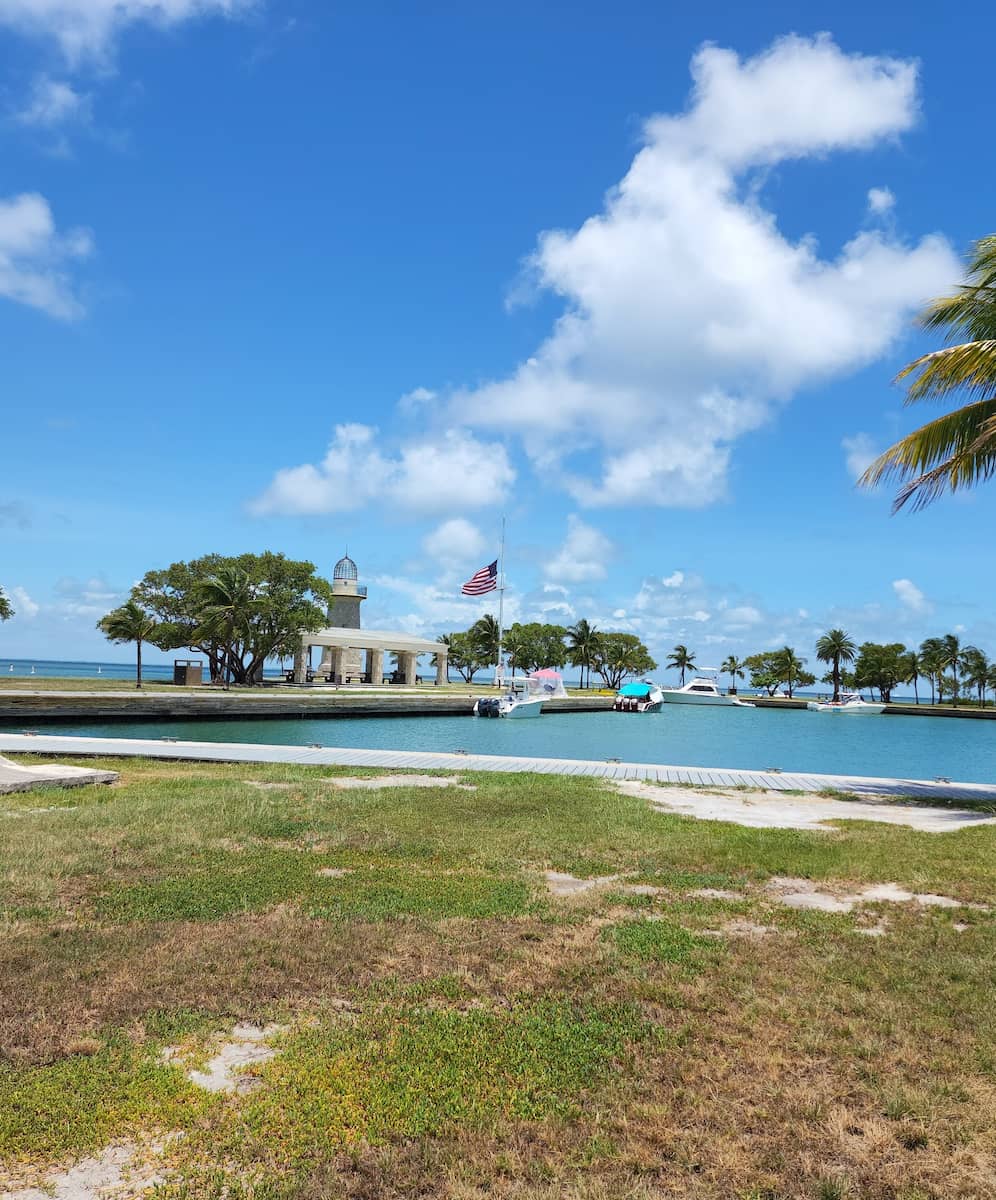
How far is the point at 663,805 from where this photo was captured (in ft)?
39.5

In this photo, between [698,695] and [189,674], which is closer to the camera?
[189,674]

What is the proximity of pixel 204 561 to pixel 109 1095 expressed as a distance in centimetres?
5775

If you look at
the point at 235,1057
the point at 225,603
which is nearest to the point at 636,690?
the point at 225,603

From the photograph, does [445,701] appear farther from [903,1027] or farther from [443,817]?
[903,1027]

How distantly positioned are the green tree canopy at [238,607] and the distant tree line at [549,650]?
38301 millimetres

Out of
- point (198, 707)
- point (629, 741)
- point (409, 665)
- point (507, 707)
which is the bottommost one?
point (629, 741)

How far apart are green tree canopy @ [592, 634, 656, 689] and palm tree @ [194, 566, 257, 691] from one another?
57767 millimetres

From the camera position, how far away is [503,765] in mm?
Result: 16438

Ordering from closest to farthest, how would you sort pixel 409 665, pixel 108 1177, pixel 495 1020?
1. pixel 108 1177
2. pixel 495 1020
3. pixel 409 665

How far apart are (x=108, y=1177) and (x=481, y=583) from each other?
50.1m

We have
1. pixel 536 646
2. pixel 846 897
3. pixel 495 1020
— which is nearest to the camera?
pixel 495 1020

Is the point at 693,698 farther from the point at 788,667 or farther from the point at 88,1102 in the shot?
the point at 88,1102

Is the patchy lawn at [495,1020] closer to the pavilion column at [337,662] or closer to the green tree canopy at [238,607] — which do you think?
the green tree canopy at [238,607]

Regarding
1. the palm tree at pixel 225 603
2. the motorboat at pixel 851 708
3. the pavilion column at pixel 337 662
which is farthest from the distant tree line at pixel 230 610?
the motorboat at pixel 851 708
